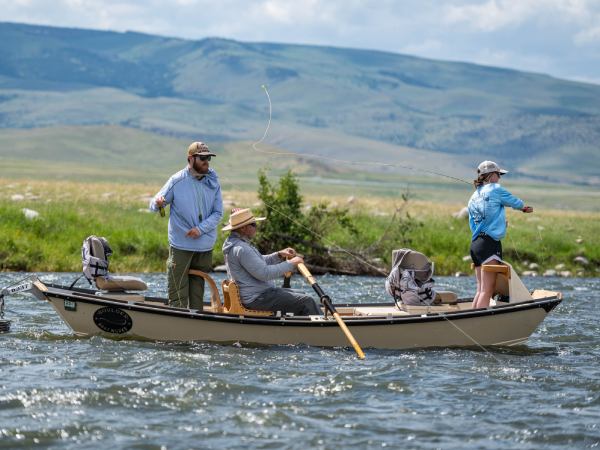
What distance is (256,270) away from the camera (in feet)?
45.1

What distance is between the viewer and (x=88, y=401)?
11.0 m

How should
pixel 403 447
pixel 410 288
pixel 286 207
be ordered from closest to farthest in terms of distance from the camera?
1. pixel 403 447
2. pixel 410 288
3. pixel 286 207

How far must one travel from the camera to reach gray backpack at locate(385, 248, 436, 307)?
14.8 m

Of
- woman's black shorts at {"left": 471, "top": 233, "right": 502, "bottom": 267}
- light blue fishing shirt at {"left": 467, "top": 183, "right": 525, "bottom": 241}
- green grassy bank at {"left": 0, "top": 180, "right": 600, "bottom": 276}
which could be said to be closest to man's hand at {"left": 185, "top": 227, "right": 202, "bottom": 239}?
light blue fishing shirt at {"left": 467, "top": 183, "right": 525, "bottom": 241}

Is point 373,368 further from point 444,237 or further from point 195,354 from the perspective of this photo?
point 444,237

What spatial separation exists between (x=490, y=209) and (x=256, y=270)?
298 centimetres

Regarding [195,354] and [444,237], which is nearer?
[195,354]

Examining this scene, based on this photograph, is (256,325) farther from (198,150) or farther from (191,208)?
(198,150)

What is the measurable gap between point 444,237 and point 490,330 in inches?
566

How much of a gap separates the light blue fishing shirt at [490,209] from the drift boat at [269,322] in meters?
0.47

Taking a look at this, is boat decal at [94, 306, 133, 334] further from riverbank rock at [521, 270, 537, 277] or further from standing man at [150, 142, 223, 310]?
riverbank rock at [521, 270, 537, 277]

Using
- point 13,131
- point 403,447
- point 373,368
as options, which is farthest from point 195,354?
point 13,131

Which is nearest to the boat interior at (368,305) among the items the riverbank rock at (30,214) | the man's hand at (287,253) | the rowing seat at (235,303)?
the rowing seat at (235,303)

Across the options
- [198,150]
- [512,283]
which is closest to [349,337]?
[512,283]
